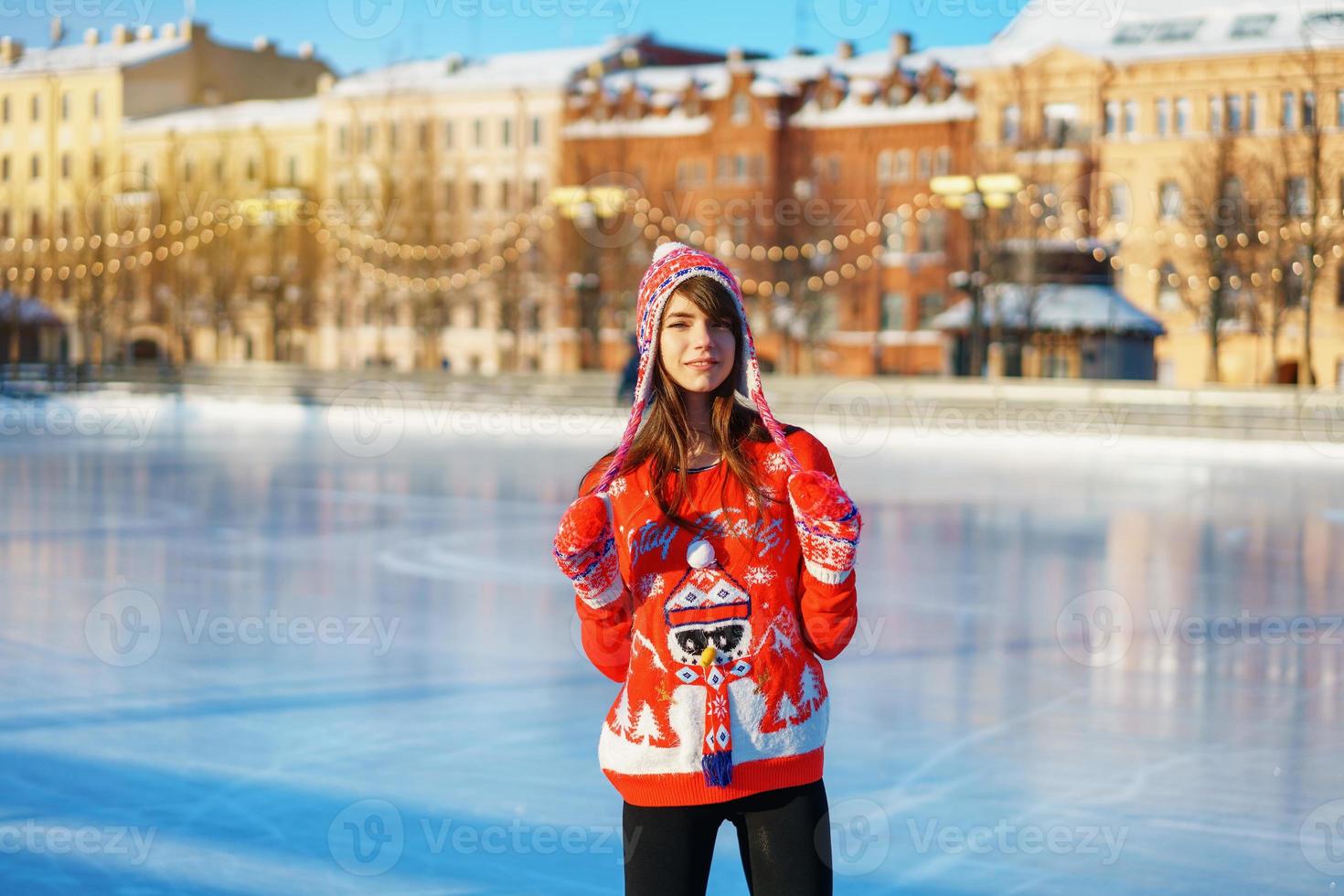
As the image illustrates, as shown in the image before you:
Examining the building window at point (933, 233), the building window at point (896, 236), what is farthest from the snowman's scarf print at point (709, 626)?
the building window at point (896, 236)

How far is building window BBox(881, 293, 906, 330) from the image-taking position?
41.4 m

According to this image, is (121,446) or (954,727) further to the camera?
(121,446)

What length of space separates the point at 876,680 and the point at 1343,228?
87.5 ft

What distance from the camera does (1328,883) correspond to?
3654 mm

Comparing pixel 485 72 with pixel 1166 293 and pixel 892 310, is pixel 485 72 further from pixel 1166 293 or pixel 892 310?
pixel 1166 293

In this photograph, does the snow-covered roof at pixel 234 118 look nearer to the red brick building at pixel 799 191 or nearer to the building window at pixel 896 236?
the red brick building at pixel 799 191

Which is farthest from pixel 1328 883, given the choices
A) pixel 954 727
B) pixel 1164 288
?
pixel 1164 288

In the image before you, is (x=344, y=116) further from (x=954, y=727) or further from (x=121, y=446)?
(x=954, y=727)

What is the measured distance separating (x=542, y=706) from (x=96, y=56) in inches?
2260

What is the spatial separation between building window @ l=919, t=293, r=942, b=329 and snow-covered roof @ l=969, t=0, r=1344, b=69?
5711 millimetres

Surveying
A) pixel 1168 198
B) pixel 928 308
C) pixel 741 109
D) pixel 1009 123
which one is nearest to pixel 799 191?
pixel 741 109

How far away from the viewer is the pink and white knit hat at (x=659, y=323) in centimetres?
234

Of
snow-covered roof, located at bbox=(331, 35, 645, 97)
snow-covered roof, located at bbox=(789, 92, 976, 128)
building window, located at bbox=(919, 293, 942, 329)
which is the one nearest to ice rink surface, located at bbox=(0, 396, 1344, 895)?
building window, located at bbox=(919, 293, 942, 329)

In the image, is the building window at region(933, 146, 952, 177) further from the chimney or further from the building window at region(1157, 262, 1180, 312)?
the chimney
